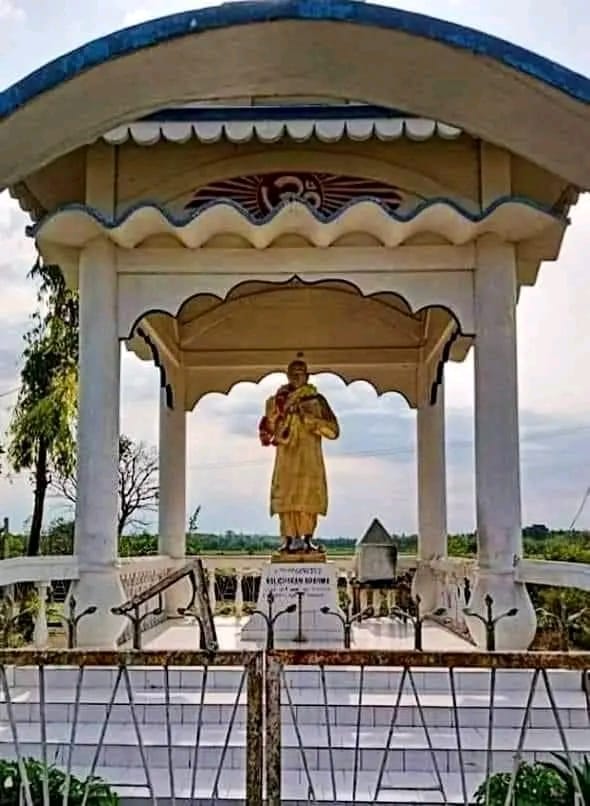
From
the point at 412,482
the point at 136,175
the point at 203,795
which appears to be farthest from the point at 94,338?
the point at 412,482

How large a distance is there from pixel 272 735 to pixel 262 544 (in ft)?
41.6

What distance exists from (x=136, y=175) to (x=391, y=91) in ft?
13.5

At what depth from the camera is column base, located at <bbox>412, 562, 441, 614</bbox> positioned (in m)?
9.38

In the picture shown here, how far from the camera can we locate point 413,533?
10.7m

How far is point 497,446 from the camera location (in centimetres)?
664

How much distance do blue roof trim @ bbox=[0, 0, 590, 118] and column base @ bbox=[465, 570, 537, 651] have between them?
13.6 feet

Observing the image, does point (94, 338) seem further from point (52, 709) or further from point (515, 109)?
point (515, 109)

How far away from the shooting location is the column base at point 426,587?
369 inches

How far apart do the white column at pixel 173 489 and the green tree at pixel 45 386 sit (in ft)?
21.4

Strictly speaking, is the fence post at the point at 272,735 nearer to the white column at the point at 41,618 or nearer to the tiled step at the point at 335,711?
the tiled step at the point at 335,711

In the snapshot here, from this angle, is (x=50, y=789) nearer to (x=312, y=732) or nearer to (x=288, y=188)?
(x=312, y=732)

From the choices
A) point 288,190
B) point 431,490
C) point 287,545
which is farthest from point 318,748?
point 431,490

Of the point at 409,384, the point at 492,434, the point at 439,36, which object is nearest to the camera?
the point at 439,36

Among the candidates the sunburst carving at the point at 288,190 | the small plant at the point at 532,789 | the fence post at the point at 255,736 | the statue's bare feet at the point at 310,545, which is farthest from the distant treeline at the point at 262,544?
the fence post at the point at 255,736
